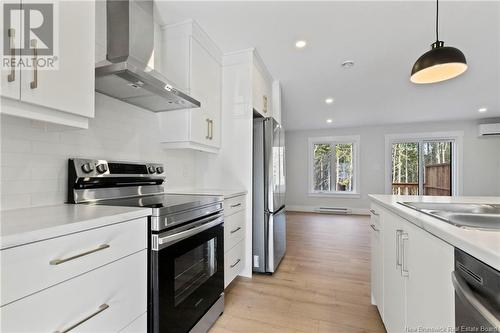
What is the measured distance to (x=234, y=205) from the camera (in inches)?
88.4

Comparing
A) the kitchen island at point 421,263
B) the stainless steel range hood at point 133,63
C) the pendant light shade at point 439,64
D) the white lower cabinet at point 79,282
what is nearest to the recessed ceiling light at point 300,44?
the pendant light shade at point 439,64

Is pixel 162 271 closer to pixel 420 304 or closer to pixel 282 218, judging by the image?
pixel 420 304

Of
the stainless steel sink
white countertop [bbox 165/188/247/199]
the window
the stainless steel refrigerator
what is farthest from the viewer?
the window

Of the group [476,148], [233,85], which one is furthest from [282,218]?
[476,148]

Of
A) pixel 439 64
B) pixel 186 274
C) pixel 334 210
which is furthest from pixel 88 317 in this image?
pixel 334 210

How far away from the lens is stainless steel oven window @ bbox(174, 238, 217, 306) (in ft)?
4.49

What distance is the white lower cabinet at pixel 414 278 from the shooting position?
0.82 meters

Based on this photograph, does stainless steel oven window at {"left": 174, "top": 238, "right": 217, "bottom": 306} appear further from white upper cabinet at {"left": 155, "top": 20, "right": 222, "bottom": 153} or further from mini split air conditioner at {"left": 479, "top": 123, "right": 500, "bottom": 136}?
mini split air conditioner at {"left": 479, "top": 123, "right": 500, "bottom": 136}

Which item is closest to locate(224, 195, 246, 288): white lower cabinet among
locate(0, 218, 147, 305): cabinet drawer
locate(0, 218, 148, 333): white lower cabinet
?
locate(0, 218, 148, 333): white lower cabinet

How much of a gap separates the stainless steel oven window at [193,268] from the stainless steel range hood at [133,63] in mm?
1052

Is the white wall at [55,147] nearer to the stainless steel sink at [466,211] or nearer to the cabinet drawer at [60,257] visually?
the cabinet drawer at [60,257]

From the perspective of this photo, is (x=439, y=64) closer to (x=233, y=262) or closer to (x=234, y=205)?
(x=234, y=205)

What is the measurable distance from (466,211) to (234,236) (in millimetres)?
1691

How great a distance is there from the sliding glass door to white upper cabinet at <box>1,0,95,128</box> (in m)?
6.74
